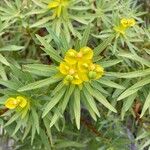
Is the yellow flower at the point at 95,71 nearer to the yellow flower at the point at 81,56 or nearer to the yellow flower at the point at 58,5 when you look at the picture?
the yellow flower at the point at 81,56

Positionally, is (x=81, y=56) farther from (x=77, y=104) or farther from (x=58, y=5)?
(x=58, y=5)

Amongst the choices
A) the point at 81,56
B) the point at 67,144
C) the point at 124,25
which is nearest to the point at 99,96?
the point at 81,56

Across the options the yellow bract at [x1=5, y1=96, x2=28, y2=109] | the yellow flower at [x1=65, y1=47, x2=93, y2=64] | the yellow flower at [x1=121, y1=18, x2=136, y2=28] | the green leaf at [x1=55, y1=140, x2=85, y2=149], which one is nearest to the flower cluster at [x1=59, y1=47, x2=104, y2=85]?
the yellow flower at [x1=65, y1=47, x2=93, y2=64]

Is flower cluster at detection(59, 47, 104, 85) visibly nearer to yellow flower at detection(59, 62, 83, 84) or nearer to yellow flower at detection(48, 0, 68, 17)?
yellow flower at detection(59, 62, 83, 84)

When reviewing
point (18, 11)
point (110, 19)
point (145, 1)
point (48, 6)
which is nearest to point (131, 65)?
point (110, 19)

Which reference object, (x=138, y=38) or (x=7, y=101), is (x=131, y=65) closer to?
(x=138, y=38)

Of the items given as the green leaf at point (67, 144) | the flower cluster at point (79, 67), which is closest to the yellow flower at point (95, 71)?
the flower cluster at point (79, 67)
